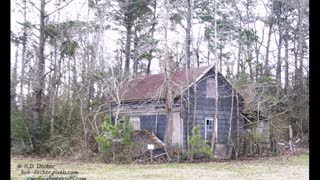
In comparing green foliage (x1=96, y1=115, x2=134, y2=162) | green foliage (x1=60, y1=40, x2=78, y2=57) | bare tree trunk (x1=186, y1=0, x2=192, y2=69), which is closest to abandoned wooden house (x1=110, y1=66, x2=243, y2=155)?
bare tree trunk (x1=186, y1=0, x2=192, y2=69)

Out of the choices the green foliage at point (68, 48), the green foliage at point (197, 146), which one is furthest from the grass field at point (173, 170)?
the green foliage at point (68, 48)

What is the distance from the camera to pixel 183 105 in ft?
33.8

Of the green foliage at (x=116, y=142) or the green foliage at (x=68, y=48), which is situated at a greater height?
the green foliage at (x=68, y=48)

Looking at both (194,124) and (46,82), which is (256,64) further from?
(46,82)

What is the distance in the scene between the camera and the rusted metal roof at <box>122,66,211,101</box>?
33.1 ft

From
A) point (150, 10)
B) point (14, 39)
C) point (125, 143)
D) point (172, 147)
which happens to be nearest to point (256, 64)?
point (150, 10)

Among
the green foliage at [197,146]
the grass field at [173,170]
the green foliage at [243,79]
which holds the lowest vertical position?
the grass field at [173,170]

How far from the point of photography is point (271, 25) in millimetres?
16312

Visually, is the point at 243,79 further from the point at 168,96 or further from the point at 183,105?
the point at 168,96

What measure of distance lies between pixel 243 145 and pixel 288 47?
23.2ft

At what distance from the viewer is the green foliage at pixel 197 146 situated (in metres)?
9.70

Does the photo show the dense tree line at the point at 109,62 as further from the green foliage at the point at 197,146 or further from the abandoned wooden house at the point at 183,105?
the green foliage at the point at 197,146

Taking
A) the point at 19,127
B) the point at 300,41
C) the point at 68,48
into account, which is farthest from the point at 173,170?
the point at 300,41

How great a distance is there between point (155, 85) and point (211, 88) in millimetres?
1625
